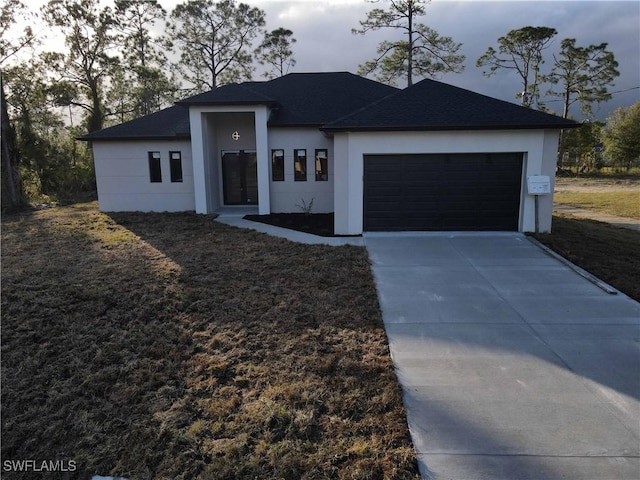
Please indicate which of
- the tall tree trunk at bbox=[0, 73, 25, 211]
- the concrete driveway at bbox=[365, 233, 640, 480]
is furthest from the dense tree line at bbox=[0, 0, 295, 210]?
the concrete driveway at bbox=[365, 233, 640, 480]

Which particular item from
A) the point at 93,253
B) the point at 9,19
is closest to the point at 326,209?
the point at 93,253

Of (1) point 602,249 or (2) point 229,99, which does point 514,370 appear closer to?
(1) point 602,249

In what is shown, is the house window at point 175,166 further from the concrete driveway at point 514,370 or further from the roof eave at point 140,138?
the concrete driveway at point 514,370

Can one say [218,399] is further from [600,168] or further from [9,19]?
[600,168]

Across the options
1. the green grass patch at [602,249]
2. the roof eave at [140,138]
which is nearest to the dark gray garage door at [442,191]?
the green grass patch at [602,249]

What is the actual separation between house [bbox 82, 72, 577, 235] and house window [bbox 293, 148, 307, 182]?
35 millimetres

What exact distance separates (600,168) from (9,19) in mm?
46736

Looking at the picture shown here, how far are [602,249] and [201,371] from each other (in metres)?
9.39

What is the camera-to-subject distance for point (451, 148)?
11188 mm

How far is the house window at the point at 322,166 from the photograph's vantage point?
15.2 meters

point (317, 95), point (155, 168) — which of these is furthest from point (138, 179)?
point (317, 95)

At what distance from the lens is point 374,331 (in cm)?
555

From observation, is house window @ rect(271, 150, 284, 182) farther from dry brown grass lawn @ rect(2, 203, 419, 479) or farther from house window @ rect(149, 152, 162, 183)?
dry brown grass lawn @ rect(2, 203, 419, 479)

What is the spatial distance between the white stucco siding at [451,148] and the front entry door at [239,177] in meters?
6.04
